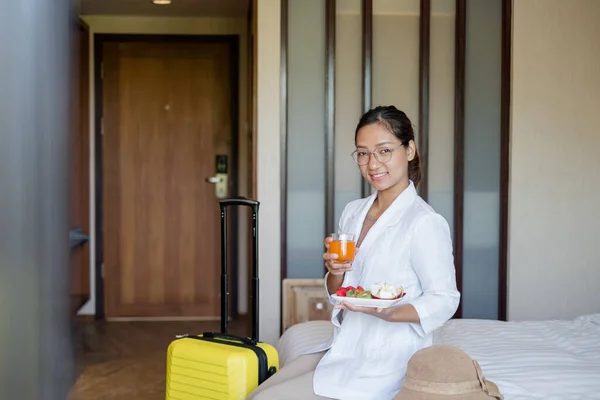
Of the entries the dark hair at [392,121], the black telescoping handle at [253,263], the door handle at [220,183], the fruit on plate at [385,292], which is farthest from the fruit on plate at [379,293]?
the door handle at [220,183]

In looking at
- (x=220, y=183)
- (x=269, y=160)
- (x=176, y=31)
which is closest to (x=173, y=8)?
(x=176, y=31)

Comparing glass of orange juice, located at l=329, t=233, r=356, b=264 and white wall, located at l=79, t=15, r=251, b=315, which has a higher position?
white wall, located at l=79, t=15, r=251, b=315

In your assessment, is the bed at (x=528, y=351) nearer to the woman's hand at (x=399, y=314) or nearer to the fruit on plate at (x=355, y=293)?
the woman's hand at (x=399, y=314)

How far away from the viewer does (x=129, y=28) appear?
18.7 feet

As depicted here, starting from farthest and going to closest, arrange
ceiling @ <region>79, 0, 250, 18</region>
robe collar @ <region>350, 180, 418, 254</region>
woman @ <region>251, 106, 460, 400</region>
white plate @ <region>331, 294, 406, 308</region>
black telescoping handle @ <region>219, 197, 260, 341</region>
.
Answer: ceiling @ <region>79, 0, 250, 18</region>
black telescoping handle @ <region>219, 197, 260, 341</region>
robe collar @ <region>350, 180, 418, 254</region>
woman @ <region>251, 106, 460, 400</region>
white plate @ <region>331, 294, 406, 308</region>

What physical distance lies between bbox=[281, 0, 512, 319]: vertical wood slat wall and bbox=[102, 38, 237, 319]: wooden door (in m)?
1.98

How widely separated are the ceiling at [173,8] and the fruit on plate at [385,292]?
144 inches

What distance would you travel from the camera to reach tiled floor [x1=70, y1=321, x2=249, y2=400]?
385 cm

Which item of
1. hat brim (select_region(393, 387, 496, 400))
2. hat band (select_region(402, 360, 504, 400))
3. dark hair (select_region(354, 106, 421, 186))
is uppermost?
dark hair (select_region(354, 106, 421, 186))

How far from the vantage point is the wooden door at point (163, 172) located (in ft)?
18.8

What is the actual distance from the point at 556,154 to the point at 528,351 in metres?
1.67

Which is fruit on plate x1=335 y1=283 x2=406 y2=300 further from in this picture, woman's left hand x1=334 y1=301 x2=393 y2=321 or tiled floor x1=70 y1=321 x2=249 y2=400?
tiled floor x1=70 y1=321 x2=249 y2=400

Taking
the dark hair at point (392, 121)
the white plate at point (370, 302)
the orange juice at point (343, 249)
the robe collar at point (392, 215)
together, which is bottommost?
the white plate at point (370, 302)

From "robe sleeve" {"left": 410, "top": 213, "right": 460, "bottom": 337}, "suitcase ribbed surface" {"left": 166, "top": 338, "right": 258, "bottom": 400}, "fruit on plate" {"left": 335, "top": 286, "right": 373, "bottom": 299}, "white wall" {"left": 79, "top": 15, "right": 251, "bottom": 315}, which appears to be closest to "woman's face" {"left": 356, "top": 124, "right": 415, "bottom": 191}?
"robe sleeve" {"left": 410, "top": 213, "right": 460, "bottom": 337}
